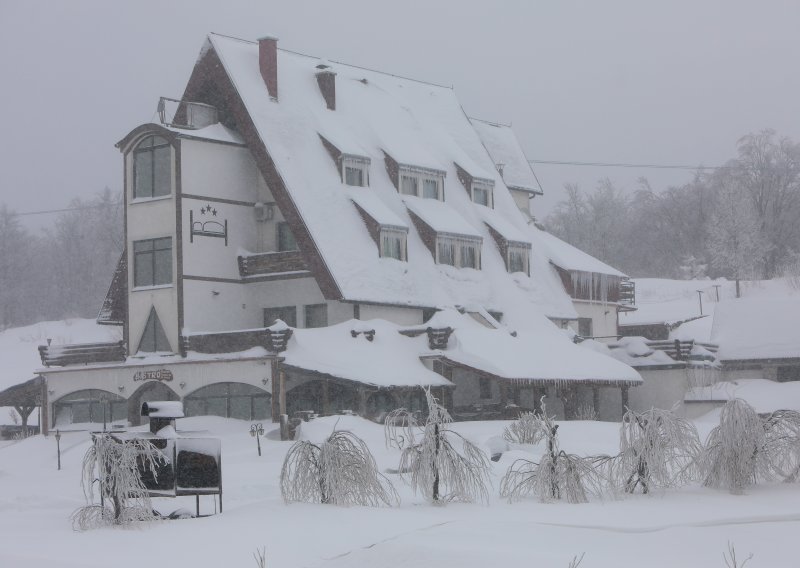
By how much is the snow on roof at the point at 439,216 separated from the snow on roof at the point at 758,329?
438 inches

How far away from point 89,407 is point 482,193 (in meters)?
18.5

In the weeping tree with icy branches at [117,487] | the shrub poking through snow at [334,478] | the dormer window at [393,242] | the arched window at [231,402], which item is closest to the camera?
the weeping tree with icy branches at [117,487]

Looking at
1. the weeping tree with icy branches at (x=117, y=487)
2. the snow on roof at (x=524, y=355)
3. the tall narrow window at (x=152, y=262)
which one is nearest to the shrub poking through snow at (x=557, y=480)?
the weeping tree with icy branches at (x=117, y=487)

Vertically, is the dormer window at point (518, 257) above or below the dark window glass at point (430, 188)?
below

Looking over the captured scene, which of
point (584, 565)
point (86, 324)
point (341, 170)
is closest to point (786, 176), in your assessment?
point (86, 324)

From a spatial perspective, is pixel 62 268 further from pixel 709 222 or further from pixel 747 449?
pixel 747 449

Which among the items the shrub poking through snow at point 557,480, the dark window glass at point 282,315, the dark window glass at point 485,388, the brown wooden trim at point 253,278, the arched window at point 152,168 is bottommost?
the shrub poking through snow at point 557,480

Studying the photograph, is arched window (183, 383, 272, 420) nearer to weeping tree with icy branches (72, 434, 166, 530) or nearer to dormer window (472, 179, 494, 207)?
dormer window (472, 179, 494, 207)

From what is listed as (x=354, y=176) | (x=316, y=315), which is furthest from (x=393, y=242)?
(x=316, y=315)

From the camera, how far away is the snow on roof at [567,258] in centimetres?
5069

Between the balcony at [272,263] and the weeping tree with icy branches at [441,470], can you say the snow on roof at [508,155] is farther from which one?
the weeping tree with icy branches at [441,470]

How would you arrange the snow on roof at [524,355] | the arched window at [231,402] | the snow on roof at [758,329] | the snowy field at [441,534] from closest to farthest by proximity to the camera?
the snowy field at [441,534], the arched window at [231,402], the snow on roof at [524,355], the snow on roof at [758,329]

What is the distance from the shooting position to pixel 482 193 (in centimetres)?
4981

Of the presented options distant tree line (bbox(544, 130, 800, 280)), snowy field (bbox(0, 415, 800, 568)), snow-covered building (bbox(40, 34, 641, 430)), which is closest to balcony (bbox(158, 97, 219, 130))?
snow-covered building (bbox(40, 34, 641, 430))
